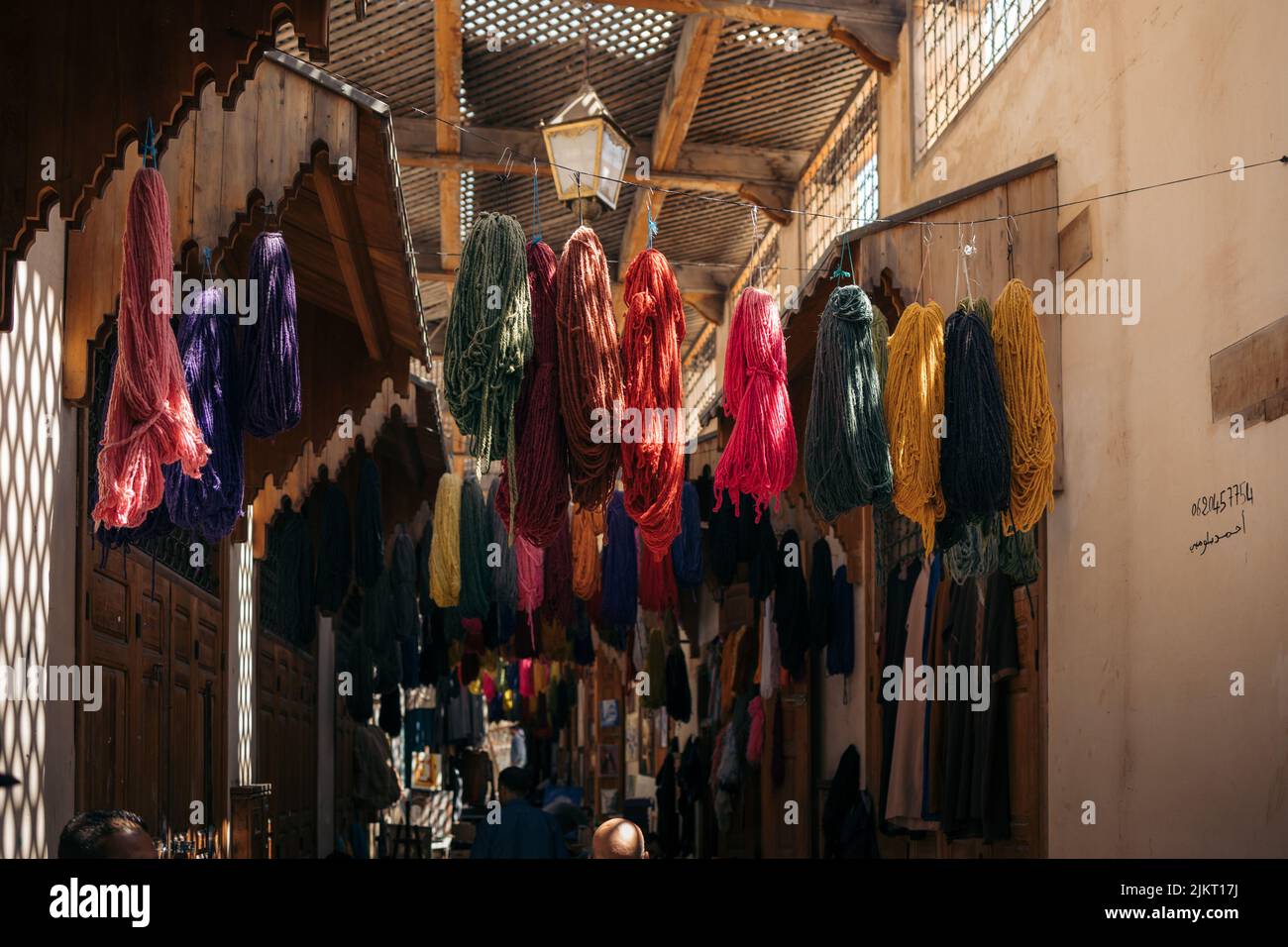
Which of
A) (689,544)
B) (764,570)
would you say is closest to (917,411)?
(689,544)

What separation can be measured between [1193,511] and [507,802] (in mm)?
3792

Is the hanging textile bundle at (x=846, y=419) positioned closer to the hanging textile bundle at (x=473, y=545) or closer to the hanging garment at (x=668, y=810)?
the hanging textile bundle at (x=473, y=545)

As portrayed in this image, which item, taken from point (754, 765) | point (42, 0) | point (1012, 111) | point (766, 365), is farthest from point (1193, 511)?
point (754, 765)

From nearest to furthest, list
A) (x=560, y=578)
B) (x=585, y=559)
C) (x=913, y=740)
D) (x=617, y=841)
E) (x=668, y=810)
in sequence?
(x=617, y=841) < (x=913, y=740) < (x=560, y=578) < (x=585, y=559) < (x=668, y=810)

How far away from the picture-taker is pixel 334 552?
29.1 ft

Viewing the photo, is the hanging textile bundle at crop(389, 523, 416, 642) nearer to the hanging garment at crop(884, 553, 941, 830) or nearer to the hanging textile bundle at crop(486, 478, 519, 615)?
the hanging textile bundle at crop(486, 478, 519, 615)

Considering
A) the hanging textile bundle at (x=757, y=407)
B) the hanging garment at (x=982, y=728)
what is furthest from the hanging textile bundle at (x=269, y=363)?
the hanging garment at (x=982, y=728)

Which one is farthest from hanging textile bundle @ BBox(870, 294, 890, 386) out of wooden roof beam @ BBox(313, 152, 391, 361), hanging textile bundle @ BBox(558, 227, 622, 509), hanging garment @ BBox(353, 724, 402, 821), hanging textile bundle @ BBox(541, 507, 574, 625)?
hanging garment @ BBox(353, 724, 402, 821)

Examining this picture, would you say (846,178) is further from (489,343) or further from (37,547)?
(37,547)

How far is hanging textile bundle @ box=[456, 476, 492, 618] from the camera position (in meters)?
8.69

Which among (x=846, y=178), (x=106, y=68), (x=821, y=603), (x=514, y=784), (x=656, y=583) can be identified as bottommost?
(x=514, y=784)

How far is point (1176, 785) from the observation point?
5371mm

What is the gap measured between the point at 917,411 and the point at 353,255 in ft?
9.43
